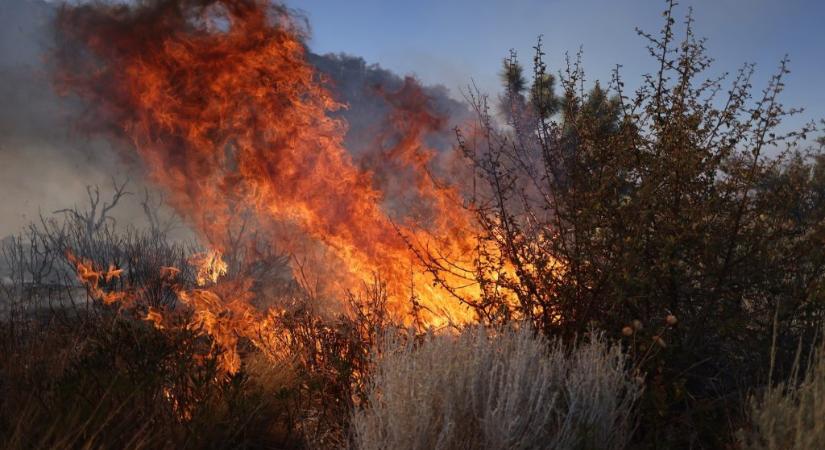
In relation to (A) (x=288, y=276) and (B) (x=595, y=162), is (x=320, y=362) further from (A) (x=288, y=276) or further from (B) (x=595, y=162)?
(A) (x=288, y=276)

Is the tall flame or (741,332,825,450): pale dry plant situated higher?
the tall flame

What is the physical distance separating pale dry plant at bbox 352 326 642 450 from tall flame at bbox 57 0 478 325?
3.15 m

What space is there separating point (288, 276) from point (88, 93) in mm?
8206

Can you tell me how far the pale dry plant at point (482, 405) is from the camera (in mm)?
3307

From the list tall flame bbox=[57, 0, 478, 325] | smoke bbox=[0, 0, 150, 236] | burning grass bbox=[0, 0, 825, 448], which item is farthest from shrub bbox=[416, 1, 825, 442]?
smoke bbox=[0, 0, 150, 236]

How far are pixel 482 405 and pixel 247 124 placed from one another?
204 inches

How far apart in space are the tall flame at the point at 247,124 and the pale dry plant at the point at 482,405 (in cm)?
315

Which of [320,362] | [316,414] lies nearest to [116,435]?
[316,414]

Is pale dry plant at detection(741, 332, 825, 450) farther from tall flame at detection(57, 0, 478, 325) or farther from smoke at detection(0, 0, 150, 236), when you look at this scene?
smoke at detection(0, 0, 150, 236)

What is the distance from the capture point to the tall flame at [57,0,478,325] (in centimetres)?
731

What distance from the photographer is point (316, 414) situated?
16.9 ft

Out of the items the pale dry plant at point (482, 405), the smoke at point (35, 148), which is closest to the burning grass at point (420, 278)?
the pale dry plant at point (482, 405)

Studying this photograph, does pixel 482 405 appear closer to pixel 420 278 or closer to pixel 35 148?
pixel 420 278

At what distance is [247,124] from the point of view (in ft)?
24.8
